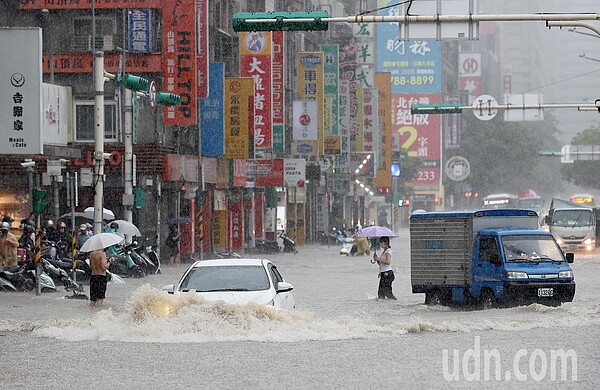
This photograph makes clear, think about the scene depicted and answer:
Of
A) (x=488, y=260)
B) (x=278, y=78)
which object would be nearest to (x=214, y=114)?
(x=278, y=78)

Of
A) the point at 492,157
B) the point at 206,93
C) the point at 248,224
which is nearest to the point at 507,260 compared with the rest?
the point at 206,93

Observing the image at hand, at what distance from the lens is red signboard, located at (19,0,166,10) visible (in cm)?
5483

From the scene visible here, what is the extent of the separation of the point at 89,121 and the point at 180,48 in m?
7.12

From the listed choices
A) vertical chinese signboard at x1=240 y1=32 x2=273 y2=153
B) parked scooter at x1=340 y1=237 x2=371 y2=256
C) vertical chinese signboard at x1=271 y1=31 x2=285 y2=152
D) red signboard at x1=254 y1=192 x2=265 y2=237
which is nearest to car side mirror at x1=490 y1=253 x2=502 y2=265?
vertical chinese signboard at x1=240 y1=32 x2=273 y2=153

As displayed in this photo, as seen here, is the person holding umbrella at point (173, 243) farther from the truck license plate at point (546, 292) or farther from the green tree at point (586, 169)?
the green tree at point (586, 169)

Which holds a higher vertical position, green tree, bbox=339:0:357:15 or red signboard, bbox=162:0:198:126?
green tree, bbox=339:0:357:15

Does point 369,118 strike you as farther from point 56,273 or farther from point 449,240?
point 449,240

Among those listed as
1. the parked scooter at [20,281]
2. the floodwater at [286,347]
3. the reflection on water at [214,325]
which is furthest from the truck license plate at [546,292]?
the parked scooter at [20,281]

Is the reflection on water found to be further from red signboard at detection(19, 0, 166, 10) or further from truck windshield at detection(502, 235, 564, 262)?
red signboard at detection(19, 0, 166, 10)

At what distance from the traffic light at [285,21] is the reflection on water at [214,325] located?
17.1 ft

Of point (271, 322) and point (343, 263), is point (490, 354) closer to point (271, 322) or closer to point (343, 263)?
point (271, 322)

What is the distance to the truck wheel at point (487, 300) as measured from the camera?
29188 mm

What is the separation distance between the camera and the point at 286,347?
793 inches

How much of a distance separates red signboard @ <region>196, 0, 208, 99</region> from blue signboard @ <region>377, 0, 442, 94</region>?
109 metres
